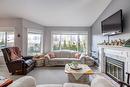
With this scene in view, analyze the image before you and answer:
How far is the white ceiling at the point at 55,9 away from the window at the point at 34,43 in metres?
0.95

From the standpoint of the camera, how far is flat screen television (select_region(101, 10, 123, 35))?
4199 millimetres

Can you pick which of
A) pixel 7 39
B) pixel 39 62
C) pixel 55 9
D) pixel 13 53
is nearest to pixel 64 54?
pixel 39 62

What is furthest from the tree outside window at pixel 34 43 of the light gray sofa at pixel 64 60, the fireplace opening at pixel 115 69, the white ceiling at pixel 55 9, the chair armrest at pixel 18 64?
the fireplace opening at pixel 115 69

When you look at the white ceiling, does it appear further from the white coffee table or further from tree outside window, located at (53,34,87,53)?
the white coffee table

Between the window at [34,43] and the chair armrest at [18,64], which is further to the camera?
the window at [34,43]

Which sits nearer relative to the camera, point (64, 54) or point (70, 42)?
point (64, 54)

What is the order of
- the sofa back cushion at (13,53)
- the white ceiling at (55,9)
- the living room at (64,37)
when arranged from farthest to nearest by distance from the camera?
the sofa back cushion at (13,53)
the white ceiling at (55,9)
the living room at (64,37)

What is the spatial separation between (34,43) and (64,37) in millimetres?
1903

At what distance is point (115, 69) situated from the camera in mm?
4730

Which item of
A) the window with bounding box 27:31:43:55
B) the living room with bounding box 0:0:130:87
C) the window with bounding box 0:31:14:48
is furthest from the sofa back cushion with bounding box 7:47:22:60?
the window with bounding box 27:31:43:55

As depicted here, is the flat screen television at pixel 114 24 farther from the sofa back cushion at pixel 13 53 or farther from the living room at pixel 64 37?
the sofa back cushion at pixel 13 53

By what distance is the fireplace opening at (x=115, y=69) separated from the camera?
165 inches

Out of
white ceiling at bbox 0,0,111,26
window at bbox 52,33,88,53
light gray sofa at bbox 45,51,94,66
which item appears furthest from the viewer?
window at bbox 52,33,88,53

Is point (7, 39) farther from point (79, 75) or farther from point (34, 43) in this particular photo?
point (79, 75)
